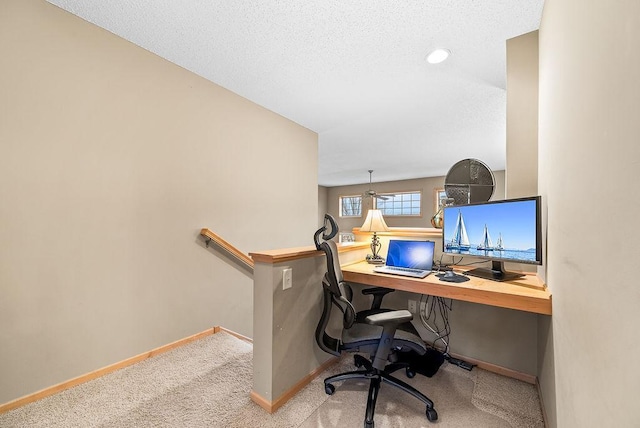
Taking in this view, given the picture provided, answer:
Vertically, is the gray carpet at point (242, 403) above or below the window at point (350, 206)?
below

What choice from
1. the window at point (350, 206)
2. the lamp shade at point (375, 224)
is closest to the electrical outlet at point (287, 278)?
the lamp shade at point (375, 224)

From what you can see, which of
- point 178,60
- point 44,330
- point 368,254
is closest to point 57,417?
point 44,330

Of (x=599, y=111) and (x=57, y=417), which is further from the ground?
(x=599, y=111)

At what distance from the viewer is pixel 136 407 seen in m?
1.53

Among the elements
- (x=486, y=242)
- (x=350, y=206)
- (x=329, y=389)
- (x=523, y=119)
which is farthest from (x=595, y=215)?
(x=350, y=206)

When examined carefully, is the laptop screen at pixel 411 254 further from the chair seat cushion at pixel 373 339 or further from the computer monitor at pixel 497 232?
the chair seat cushion at pixel 373 339

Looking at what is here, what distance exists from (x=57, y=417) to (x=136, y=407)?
405mm

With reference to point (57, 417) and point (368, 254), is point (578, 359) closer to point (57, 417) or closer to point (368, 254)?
point (368, 254)

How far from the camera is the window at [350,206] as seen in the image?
9.43m

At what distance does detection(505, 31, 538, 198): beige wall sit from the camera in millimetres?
1847

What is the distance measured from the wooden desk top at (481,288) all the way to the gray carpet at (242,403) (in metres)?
0.69

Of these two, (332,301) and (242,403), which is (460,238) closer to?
(332,301)

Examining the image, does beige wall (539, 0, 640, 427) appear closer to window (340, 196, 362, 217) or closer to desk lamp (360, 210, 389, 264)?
desk lamp (360, 210, 389, 264)

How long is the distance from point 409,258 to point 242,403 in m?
1.52
